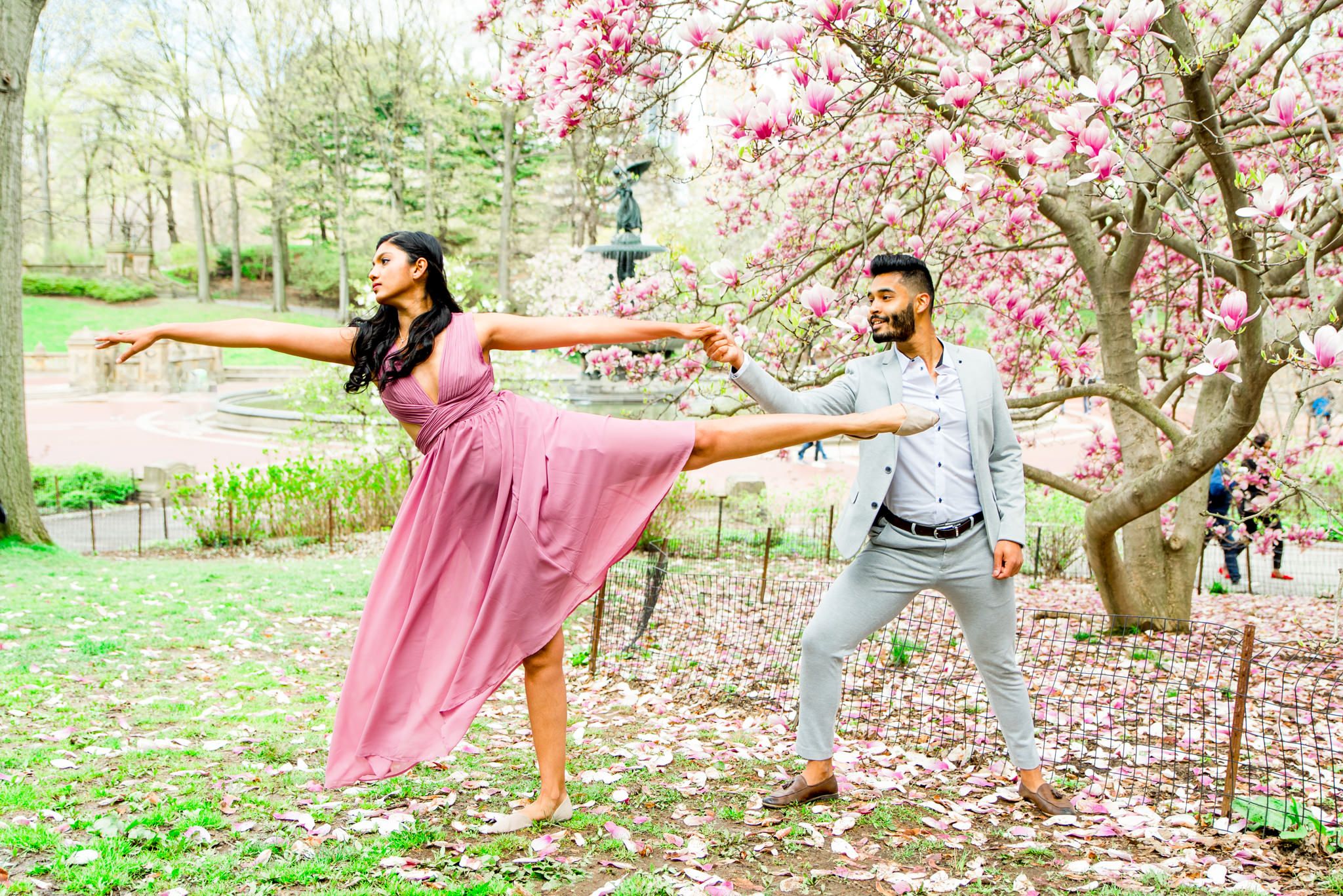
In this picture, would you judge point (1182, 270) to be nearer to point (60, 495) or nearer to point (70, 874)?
point (70, 874)

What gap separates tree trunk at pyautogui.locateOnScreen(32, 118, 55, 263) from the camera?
39969 millimetres

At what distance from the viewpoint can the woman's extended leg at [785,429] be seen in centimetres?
293

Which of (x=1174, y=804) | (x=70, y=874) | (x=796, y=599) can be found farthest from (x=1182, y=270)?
(x=70, y=874)

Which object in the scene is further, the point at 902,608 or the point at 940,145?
the point at 940,145

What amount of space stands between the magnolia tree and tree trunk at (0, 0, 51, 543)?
5600 mm

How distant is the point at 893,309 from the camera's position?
322 cm

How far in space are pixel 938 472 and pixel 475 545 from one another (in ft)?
5.03

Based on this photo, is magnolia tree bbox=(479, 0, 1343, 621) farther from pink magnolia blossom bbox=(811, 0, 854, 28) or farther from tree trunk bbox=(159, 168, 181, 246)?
tree trunk bbox=(159, 168, 181, 246)

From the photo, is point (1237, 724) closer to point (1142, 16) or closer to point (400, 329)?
point (1142, 16)

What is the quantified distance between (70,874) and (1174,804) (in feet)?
11.4

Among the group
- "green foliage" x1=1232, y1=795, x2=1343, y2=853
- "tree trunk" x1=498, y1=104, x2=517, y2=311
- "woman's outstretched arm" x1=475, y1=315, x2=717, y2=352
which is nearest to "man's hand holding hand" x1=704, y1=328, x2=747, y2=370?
"woman's outstretched arm" x1=475, y1=315, x2=717, y2=352

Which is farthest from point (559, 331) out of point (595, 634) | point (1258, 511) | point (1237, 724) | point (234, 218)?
point (234, 218)

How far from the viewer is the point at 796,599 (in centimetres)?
772

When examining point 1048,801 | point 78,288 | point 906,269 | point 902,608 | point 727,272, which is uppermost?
point 78,288
